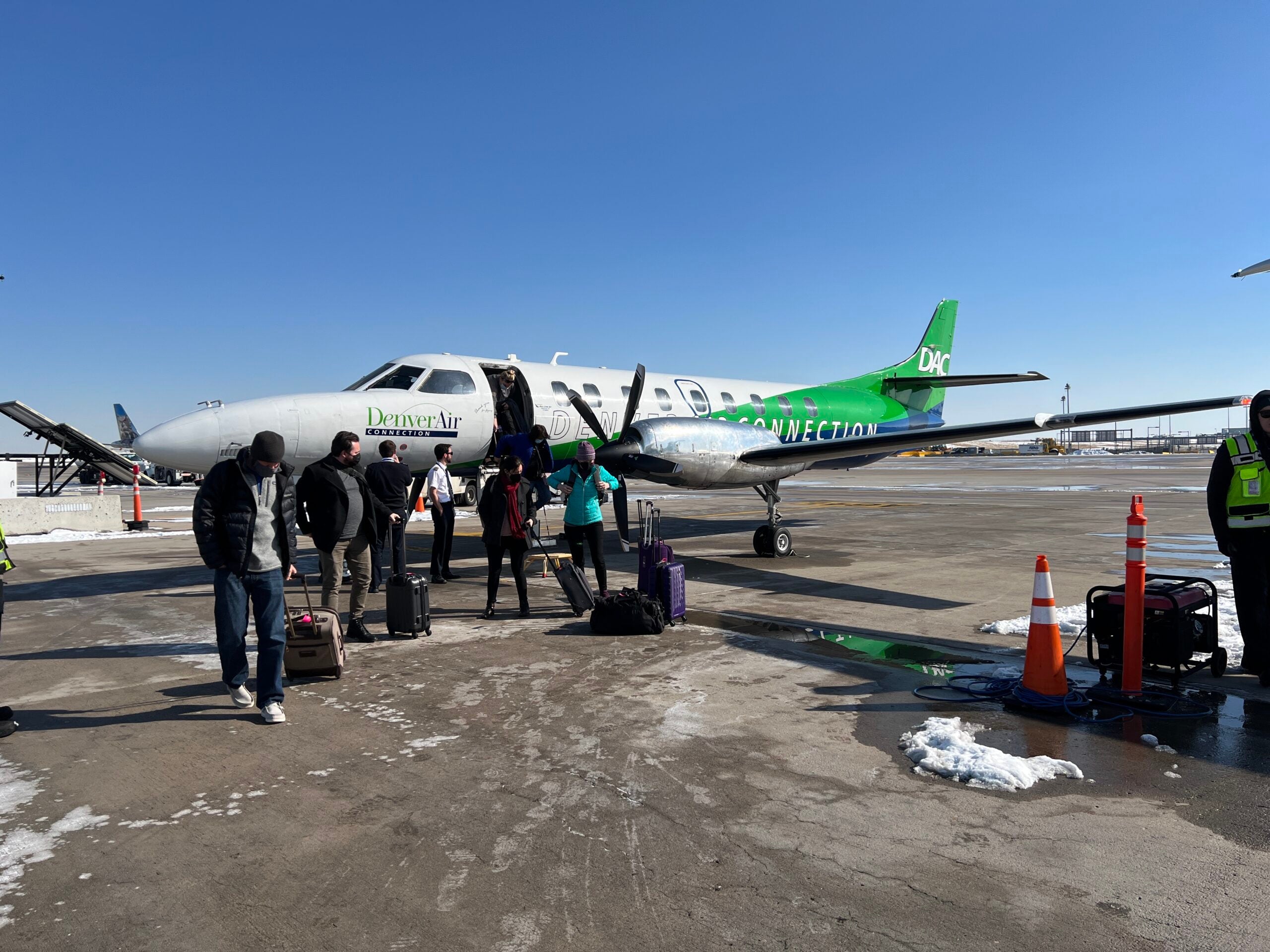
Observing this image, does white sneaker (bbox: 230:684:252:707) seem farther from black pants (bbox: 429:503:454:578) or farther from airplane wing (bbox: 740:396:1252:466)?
airplane wing (bbox: 740:396:1252:466)

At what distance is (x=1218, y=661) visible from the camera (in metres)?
5.86

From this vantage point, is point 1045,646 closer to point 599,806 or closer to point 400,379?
point 599,806

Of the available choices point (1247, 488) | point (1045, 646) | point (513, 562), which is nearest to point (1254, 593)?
point (1247, 488)

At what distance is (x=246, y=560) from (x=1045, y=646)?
17.6 ft

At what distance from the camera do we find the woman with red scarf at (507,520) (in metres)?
8.42

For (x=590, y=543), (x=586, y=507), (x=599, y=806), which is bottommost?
(x=599, y=806)

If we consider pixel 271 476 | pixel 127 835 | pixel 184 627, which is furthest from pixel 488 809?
pixel 184 627

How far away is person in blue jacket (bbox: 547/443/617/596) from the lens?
29.1ft

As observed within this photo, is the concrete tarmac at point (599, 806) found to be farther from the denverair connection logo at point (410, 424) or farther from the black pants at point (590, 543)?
the denverair connection logo at point (410, 424)

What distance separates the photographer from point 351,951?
276 centimetres

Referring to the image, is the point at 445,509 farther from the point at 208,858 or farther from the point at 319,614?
the point at 208,858

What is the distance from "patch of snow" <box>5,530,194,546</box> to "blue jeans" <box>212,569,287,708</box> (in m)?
14.7

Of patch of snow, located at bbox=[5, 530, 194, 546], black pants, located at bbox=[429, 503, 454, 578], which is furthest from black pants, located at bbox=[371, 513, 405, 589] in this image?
patch of snow, located at bbox=[5, 530, 194, 546]

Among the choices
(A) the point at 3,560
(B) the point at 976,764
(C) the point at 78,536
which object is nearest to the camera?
(B) the point at 976,764
